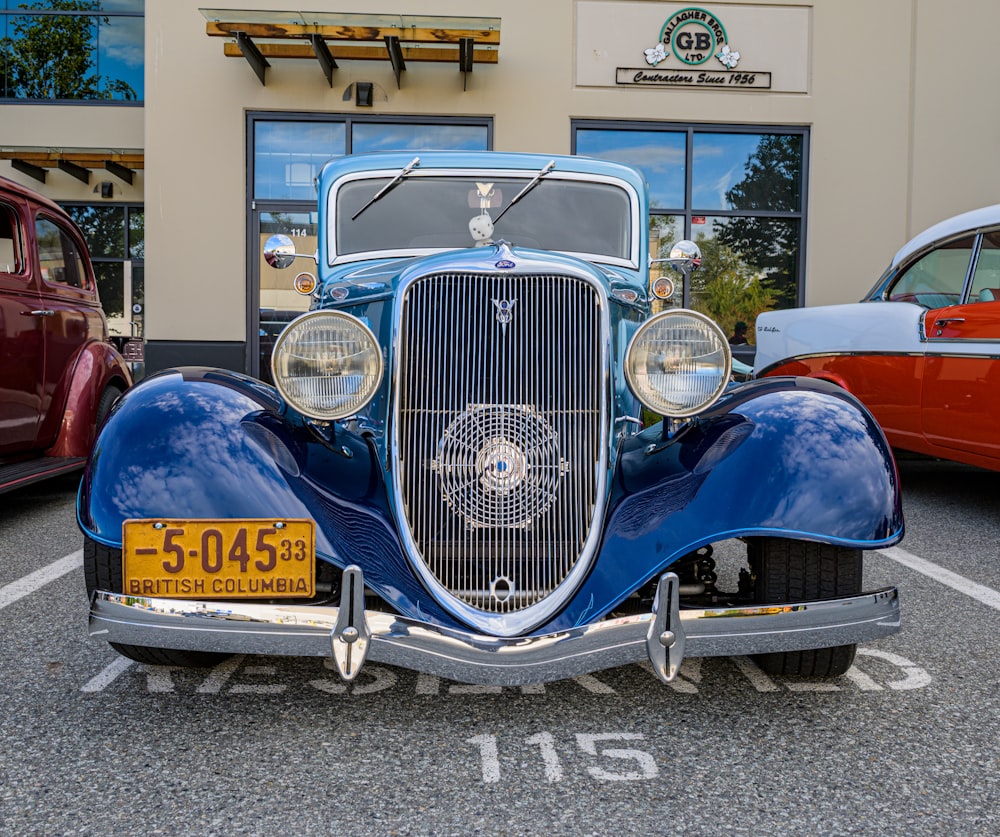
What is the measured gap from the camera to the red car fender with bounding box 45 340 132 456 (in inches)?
207

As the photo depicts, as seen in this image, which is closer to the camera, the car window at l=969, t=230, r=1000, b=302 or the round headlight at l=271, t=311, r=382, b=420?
Answer: the round headlight at l=271, t=311, r=382, b=420

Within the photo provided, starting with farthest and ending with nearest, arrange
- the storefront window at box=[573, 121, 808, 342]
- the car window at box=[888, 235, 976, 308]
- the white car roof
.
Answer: the storefront window at box=[573, 121, 808, 342] < the car window at box=[888, 235, 976, 308] < the white car roof

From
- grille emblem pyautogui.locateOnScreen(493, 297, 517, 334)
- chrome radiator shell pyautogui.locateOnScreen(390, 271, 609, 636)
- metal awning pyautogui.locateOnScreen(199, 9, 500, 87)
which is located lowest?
chrome radiator shell pyautogui.locateOnScreen(390, 271, 609, 636)

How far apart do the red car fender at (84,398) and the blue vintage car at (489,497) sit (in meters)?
3.10

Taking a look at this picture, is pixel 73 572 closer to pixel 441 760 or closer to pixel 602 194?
pixel 441 760

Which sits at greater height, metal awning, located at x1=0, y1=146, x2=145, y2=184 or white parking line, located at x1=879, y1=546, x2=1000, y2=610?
metal awning, located at x1=0, y1=146, x2=145, y2=184

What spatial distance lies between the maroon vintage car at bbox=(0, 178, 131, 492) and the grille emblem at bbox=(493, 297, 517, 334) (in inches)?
126

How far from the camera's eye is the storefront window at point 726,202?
9.58 meters

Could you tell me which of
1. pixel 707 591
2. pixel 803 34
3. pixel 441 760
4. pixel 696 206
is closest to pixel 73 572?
pixel 441 760

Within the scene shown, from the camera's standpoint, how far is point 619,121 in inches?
372

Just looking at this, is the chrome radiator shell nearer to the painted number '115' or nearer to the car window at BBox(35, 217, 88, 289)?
the painted number '115'

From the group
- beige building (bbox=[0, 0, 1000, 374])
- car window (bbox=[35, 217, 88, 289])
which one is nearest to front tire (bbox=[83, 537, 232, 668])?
car window (bbox=[35, 217, 88, 289])

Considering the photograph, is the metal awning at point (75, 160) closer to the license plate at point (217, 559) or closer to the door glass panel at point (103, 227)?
A: the door glass panel at point (103, 227)

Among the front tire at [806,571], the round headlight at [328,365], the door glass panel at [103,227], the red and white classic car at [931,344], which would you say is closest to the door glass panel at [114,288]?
the door glass panel at [103,227]
